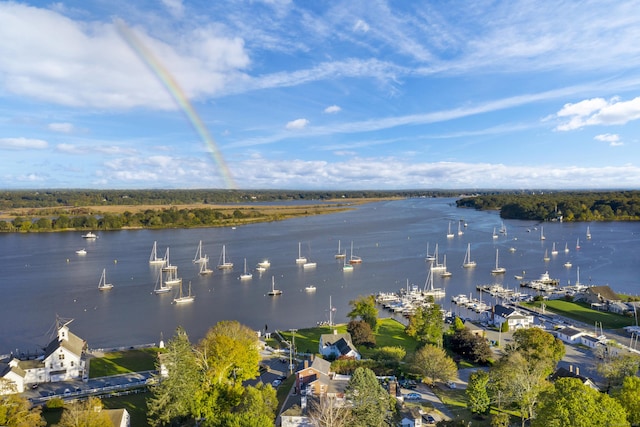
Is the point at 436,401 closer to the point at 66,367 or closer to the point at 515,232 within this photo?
the point at 66,367

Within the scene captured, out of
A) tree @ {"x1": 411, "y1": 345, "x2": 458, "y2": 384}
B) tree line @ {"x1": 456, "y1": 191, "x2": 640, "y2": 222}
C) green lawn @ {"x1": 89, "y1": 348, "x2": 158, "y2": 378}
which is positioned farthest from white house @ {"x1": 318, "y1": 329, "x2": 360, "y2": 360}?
tree line @ {"x1": 456, "y1": 191, "x2": 640, "y2": 222}

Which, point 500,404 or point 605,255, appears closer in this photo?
point 500,404

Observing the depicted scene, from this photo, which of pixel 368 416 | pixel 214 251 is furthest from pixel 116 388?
pixel 214 251

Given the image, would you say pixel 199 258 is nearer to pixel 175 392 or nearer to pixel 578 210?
pixel 175 392

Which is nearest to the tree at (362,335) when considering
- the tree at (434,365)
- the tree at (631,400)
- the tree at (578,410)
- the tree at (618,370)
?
the tree at (434,365)

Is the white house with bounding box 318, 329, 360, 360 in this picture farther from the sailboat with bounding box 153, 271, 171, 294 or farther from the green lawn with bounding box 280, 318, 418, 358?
the sailboat with bounding box 153, 271, 171, 294
